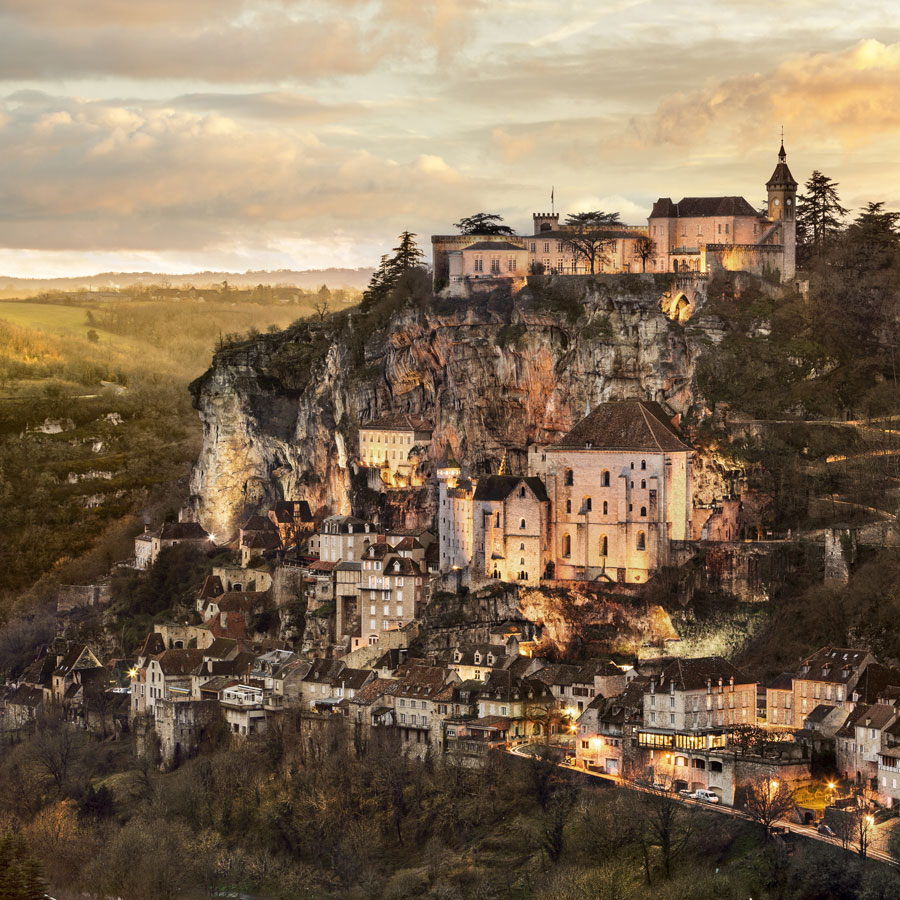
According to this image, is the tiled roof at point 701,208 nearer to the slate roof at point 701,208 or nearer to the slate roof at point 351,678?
the slate roof at point 701,208

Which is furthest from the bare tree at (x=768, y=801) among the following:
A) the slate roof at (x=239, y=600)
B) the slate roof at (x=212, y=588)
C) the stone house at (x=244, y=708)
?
the slate roof at (x=212, y=588)

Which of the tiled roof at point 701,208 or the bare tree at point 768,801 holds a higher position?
the tiled roof at point 701,208

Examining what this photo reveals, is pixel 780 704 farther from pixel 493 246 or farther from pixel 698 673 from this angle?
pixel 493 246

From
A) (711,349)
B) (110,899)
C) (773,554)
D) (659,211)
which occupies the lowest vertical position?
(110,899)

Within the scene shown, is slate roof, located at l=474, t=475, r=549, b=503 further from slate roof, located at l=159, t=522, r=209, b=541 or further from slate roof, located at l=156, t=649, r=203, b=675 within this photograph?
slate roof, located at l=159, t=522, r=209, b=541

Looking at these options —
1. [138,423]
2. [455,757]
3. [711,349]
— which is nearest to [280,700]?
[455,757]

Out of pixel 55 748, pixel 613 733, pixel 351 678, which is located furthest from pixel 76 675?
pixel 613 733

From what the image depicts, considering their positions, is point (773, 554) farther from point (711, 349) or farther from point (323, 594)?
point (323, 594)
